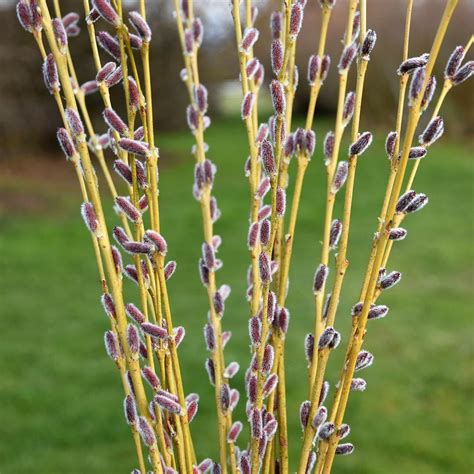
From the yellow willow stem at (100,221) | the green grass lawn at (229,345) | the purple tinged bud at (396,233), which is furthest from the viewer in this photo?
the green grass lawn at (229,345)

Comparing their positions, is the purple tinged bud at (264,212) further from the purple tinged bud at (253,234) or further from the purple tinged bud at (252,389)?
the purple tinged bud at (252,389)

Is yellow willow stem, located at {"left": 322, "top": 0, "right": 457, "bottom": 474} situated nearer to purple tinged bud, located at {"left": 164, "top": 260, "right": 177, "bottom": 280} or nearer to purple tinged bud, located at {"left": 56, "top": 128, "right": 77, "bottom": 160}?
purple tinged bud, located at {"left": 164, "top": 260, "right": 177, "bottom": 280}

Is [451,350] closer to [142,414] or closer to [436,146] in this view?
[142,414]

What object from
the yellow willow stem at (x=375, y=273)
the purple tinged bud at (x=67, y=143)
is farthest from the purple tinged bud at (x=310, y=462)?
the purple tinged bud at (x=67, y=143)

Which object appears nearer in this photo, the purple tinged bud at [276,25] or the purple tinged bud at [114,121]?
the purple tinged bud at [114,121]

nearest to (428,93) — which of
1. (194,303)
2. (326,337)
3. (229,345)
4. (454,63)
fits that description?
(454,63)

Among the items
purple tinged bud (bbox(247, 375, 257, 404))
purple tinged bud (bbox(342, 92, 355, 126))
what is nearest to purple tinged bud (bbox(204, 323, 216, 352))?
purple tinged bud (bbox(247, 375, 257, 404))

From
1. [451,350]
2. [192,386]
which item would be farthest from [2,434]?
[451,350]
